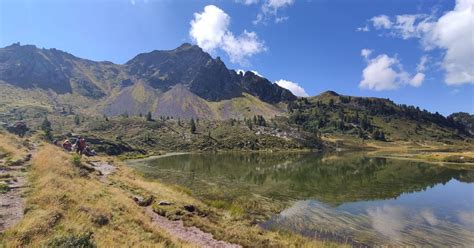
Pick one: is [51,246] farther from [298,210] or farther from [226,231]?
[298,210]

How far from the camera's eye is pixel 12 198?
21.3 meters

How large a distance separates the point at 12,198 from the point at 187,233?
1208cm

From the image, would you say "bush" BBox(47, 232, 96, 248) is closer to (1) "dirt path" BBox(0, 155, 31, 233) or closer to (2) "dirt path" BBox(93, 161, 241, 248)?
(1) "dirt path" BBox(0, 155, 31, 233)

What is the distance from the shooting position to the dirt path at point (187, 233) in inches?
843

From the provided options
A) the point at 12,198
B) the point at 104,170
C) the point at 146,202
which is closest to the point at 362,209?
the point at 146,202

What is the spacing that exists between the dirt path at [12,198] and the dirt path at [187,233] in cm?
877

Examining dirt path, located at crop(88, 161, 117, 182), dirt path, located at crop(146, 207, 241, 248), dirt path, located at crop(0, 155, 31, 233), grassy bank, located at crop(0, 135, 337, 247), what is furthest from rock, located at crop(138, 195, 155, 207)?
dirt path, located at crop(88, 161, 117, 182)

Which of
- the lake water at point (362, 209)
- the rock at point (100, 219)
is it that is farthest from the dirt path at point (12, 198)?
the lake water at point (362, 209)

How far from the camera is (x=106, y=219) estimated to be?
1994 cm

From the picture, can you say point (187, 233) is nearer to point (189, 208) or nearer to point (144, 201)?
point (189, 208)

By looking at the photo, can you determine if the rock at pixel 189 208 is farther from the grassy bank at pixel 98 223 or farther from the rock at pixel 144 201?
the rock at pixel 144 201

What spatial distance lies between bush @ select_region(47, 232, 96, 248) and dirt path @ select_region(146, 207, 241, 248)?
8.18m

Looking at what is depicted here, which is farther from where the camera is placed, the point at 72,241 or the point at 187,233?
the point at 187,233

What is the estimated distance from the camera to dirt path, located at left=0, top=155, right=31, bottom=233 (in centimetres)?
1666
